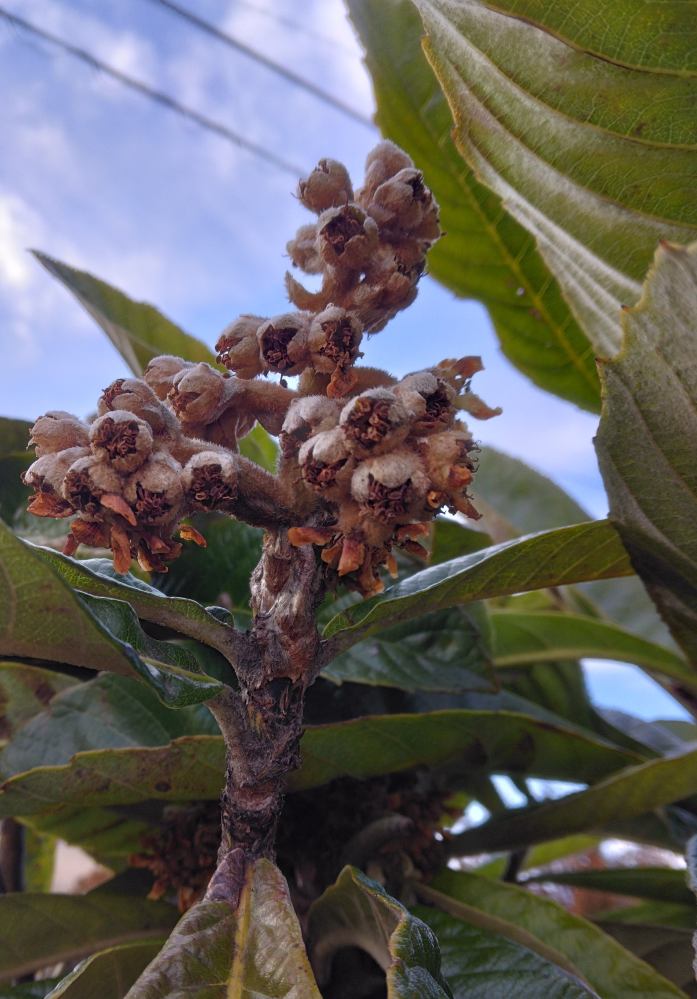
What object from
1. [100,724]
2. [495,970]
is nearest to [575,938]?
[495,970]

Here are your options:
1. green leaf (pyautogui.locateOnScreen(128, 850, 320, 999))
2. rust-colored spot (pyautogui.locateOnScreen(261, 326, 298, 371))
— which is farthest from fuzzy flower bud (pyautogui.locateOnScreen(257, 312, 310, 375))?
green leaf (pyautogui.locateOnScreen(128, 850, 320, 999))

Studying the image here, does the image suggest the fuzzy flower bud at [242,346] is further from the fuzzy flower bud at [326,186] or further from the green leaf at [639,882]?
the green leaf at [639,882]

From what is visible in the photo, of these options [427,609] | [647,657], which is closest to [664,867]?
[647,657]

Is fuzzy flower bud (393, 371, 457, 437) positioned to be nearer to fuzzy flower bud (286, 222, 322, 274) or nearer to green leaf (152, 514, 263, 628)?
fuzzy flower bud (286, 222, 322, 274)

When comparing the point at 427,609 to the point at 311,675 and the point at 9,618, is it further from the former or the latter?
the point at 9,618

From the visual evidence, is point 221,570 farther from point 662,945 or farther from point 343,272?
point 662,945

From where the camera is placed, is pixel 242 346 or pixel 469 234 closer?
pixel 242 346
